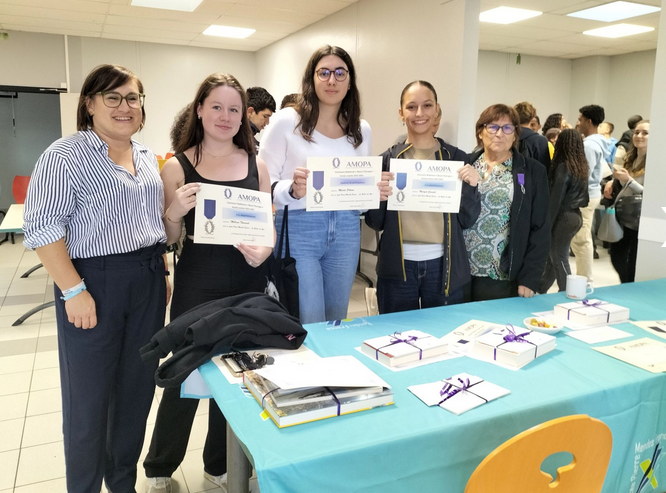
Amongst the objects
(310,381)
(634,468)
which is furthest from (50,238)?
(634,468)

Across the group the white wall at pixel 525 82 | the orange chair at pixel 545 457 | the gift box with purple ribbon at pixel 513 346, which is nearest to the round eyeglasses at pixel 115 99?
the gift box with purple ribbon at pixel 513 346

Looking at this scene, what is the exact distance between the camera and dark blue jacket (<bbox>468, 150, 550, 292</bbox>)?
96.2 inches

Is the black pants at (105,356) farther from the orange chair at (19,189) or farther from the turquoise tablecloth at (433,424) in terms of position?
the orange chair at (19,189)

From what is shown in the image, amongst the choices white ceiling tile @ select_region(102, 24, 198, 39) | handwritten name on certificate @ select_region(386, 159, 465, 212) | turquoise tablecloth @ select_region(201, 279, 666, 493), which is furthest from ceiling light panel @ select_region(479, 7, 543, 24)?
turquoise tablecloth @ select_region(201, 279, 666, 493)

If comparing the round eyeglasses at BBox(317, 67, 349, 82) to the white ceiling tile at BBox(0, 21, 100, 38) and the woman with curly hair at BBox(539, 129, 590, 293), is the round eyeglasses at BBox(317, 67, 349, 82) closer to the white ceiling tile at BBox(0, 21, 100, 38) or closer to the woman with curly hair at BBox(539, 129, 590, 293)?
the woman with curly hair at BBox(539, 129, 590, 293)

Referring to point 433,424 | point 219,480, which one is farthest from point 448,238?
point 219,480

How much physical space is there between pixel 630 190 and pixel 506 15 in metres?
3.98

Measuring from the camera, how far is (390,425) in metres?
1.25

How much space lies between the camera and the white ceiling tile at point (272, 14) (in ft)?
20.6

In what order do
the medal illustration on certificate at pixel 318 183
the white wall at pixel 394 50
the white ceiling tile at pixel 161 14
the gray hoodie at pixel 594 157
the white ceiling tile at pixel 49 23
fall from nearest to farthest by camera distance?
the medal illustration on certificate at pixel 318 183 → the white wall at pixel 394 50 → the gray hoodie at pixel 594 157 → the white ceiling tile at pixel 161 14 → the white ceiling tile at pixel 49 23

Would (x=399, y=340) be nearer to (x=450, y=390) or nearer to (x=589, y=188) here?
(x=450, y=390)

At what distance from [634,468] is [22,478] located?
8.00 feet

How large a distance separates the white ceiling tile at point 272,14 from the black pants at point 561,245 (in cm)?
396

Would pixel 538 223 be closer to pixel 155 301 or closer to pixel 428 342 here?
pixel 428 342
